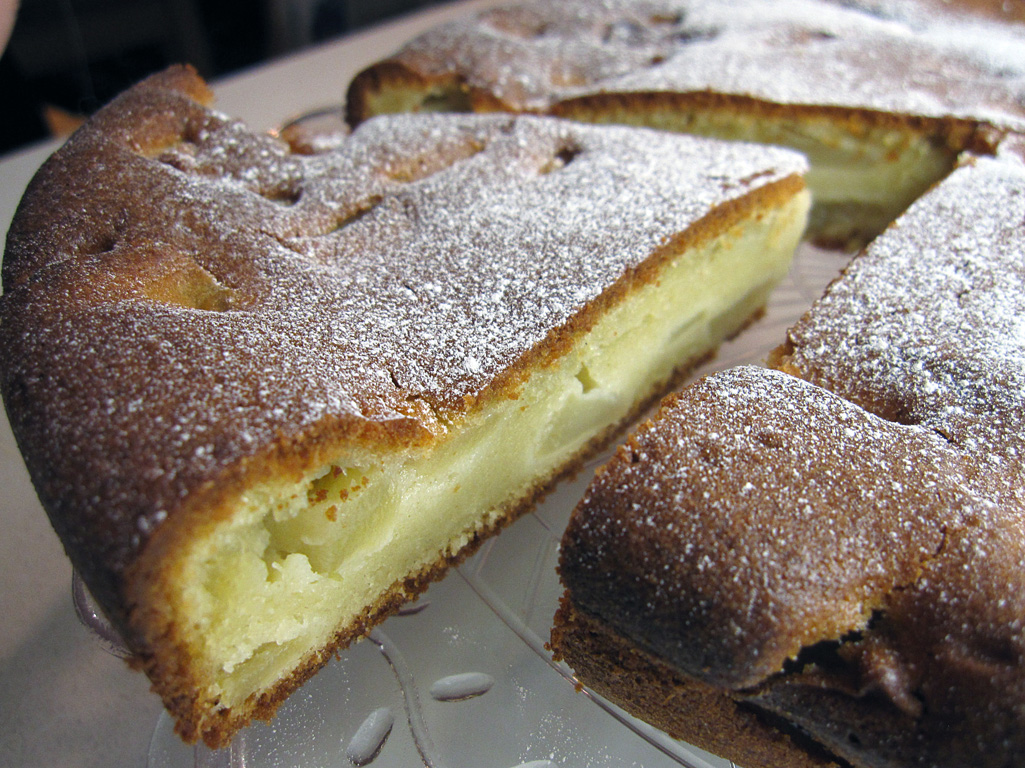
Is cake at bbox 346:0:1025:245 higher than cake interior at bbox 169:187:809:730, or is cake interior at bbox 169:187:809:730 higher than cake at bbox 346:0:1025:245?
cake at bbox 346:0:1025:245

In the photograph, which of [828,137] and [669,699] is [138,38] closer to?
[828,137]

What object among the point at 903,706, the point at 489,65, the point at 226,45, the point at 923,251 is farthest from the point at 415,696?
the point at 226,45

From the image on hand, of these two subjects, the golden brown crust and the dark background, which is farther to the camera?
the dark background

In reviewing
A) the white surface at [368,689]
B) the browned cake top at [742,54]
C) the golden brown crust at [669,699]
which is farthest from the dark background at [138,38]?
the golden brown crust at [669,699]

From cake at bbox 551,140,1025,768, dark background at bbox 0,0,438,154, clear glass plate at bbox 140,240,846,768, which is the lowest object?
clear glass plate at bbox 140,240,846,768

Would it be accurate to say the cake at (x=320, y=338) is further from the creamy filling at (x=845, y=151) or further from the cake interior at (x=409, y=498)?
the creamy filling at (x=845, y=151)

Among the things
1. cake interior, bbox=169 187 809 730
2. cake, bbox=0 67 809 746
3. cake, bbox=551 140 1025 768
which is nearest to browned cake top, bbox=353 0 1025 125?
cake, bbox=0 67 809 746

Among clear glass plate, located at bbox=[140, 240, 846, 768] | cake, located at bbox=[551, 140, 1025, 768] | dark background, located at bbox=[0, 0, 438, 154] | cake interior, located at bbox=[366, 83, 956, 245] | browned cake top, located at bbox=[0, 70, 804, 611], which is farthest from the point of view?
dark background, located at bbox=[0, 0, 438, 154]

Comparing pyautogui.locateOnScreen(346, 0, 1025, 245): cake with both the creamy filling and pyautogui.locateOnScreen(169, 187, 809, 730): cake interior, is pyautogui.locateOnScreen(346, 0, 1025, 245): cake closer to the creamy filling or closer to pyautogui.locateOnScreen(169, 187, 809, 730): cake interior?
the creamy filling
